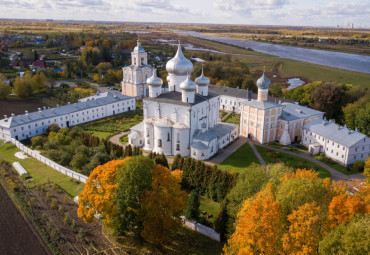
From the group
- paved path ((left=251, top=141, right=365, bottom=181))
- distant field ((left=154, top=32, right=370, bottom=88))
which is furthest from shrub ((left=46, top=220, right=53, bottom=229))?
distant field ((left=154, top=32, right=370, bottom=88))

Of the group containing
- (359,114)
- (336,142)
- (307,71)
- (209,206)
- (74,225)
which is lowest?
(209,206)

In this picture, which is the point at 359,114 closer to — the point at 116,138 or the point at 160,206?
the point at 116,138

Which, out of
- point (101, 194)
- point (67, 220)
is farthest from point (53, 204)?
point (101, 194)

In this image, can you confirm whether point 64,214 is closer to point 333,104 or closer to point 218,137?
point 218,137

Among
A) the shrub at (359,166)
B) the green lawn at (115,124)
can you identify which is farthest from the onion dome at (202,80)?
the shrub at (359,166)

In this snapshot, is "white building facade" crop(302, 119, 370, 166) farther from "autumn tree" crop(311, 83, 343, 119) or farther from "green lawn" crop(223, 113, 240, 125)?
"green lawn" crop(223, 113, 240, 125)

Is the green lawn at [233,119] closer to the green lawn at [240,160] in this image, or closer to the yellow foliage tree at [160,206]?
the green lawn at [240,160]
